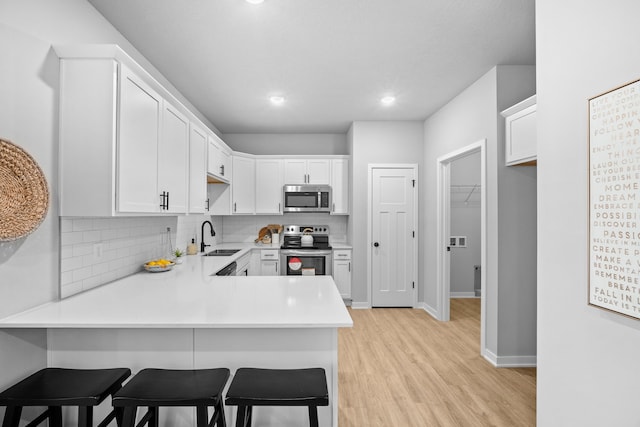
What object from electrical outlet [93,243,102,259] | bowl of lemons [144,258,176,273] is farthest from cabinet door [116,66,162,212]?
bowl of lemons [144,258,176,273]

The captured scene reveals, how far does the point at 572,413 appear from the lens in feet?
4.69

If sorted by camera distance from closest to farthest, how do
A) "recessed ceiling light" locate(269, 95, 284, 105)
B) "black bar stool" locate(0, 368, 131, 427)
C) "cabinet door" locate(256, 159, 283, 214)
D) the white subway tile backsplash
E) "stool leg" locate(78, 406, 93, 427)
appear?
"black bar stool" locate(0, 368, 131, 427)
"stool leg" locate(78, 406, 93, 427)
the white subway tile backsplash
"recessed ceiling light" locate(269, 95, 284, 105)
"cabinet door" locate(256, 159, 283, 214)

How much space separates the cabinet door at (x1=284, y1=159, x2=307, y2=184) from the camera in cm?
514

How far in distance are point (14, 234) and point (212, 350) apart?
1.05m

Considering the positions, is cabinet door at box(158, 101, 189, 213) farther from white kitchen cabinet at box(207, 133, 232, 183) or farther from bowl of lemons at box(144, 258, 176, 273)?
white kitchen cabinet at box(207, 133, 232, 183)

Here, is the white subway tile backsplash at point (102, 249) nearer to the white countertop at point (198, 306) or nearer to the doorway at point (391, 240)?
the white countertop at point (198, 306)

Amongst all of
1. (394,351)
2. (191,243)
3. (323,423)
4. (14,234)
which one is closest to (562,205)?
(323,423)

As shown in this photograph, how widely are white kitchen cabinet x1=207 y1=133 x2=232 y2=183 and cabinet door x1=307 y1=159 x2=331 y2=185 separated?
4.00 feet

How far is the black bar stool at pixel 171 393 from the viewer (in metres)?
1.30

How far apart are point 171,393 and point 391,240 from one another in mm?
3807

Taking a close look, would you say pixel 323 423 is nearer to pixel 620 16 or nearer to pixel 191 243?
pixel 620 16

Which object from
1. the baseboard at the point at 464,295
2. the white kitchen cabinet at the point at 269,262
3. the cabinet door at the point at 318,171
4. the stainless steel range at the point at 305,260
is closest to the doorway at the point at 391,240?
the stainless steel range at the point at 305,260

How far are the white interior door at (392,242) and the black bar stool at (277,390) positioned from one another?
3360 mm

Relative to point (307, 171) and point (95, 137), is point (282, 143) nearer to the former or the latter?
point (307, 171)
